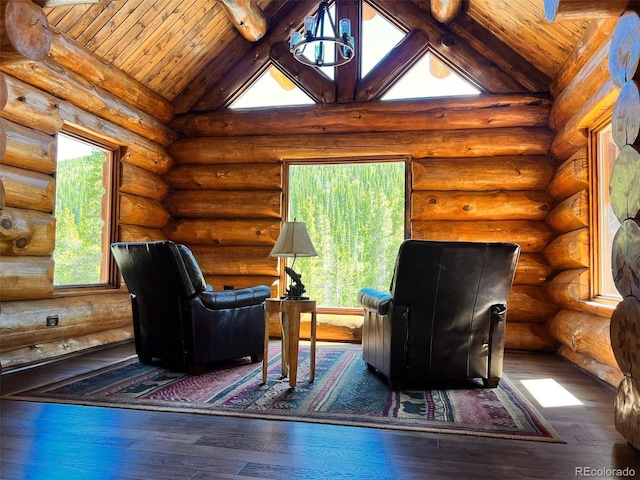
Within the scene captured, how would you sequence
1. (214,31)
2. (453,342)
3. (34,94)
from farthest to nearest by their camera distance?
1. (214,31)
2. (34,94)
3. (453,342)

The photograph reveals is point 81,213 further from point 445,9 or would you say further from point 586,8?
point 586,8

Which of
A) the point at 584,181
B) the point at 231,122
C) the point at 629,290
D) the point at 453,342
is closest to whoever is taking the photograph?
the point at 629,290

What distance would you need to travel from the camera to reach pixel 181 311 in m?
4.02

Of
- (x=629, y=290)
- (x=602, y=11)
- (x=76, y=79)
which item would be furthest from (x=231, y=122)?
(x=629, y=290)

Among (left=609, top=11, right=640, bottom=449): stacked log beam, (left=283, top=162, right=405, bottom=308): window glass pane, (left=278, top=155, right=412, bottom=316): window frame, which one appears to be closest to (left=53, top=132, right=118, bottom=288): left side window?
(left=278, top=155, right=412, bottom=316): window frame

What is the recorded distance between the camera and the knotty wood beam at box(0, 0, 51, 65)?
2.80 meters

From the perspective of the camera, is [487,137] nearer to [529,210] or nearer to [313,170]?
[529,210]

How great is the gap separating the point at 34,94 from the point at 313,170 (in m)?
3.35

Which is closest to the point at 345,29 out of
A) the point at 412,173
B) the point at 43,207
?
the point at 412,173

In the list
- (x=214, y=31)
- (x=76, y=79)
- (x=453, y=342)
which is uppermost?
(x=214, y=31)

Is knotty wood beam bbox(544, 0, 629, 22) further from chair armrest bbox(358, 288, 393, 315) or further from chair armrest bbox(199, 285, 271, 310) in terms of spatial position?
chair armrest bbox(199, 285, 271, 310)

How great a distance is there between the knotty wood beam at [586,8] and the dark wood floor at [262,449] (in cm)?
230

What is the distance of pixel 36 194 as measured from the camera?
4.50 metres

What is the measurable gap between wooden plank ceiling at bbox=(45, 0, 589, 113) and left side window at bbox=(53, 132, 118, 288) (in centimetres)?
111
